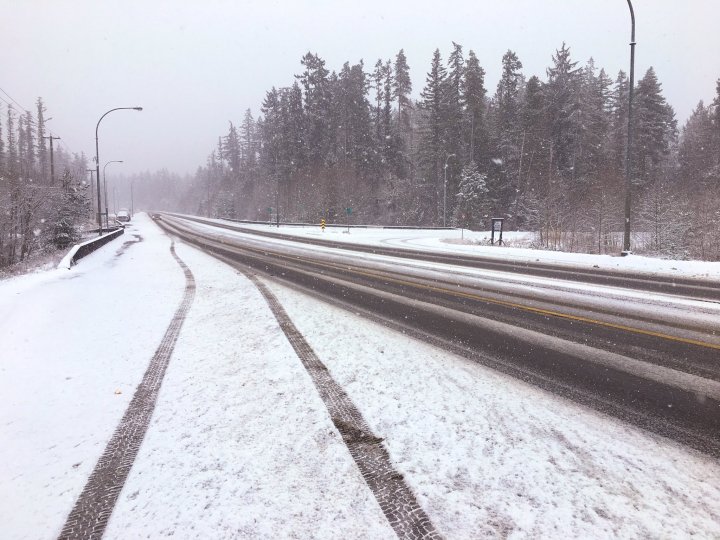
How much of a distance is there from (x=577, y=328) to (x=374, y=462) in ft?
16.1

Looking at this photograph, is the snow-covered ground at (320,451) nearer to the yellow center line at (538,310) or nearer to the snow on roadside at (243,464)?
the snow on roadside at (243,464)

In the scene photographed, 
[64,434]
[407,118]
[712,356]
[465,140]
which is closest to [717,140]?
[465,140]

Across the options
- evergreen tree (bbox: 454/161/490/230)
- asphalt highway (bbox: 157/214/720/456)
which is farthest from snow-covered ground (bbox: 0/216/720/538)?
evergreen tree (bbox: 454/161/490/230)

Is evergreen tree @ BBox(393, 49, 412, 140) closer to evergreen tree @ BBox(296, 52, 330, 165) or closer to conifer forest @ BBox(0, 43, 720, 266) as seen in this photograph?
conifer forest @ BBox(0, 43, 720, 266)

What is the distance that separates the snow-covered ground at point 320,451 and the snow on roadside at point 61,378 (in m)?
0.02

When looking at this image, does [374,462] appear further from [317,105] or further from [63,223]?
[317,105]

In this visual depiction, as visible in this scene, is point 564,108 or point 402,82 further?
point 402,82

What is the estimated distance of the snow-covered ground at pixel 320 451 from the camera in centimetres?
244

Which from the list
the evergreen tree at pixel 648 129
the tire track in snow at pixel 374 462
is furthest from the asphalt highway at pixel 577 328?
the evergreen tree at pixel 648 129

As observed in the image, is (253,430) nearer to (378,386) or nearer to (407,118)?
(378,386)

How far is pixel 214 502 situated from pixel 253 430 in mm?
872

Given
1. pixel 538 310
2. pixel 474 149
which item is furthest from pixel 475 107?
pixel 538 310

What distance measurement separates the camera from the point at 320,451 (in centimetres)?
313

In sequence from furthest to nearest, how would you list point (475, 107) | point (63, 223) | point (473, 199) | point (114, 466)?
point (475, 107)
point (473, 199)
point (63, 223)
point (114, 466)
